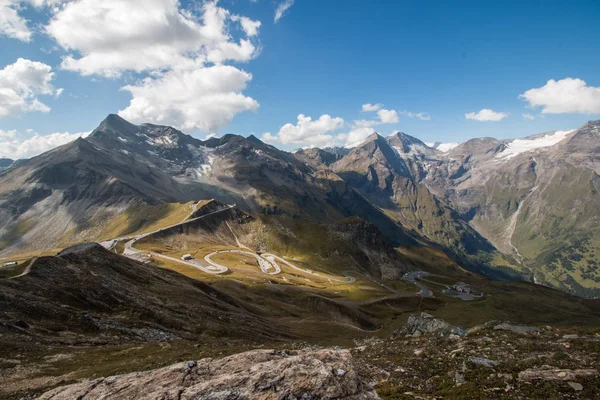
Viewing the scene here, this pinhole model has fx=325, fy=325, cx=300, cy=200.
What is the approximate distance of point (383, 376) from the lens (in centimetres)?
2350

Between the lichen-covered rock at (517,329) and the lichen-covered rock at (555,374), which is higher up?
the lichen-covered rock at (555,374)

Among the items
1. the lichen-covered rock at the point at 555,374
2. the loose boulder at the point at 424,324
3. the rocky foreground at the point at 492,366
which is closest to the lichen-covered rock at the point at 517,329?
the rocky foreground at the point at 492,366

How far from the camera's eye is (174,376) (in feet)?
53.6

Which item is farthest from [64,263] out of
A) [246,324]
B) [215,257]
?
[215,257]

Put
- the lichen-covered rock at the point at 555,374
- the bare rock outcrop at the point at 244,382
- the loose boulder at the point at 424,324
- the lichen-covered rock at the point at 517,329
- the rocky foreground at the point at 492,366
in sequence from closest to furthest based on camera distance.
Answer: the bare rock outcrop at the point at 244,382
the rocky foreground at the point at 492,366
the lichen-covered rock at the point at 555,374
the lichen-covered rock at the point at 517,329
the loose boulder at the point at 424,324

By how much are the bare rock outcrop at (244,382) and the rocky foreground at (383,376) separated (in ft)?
0.14

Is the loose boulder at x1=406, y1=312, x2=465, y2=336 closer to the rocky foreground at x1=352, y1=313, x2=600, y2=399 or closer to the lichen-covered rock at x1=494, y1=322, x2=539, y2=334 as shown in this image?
the lichen-covered rock at x1=494, y1=322, x2=539, y2=334

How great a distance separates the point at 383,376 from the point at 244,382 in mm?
12913

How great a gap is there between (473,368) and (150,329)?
45721mm

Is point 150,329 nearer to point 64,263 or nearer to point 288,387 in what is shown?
point 64,263

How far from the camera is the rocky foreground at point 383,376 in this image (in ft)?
48.0

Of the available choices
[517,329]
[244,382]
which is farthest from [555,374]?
[517,329]

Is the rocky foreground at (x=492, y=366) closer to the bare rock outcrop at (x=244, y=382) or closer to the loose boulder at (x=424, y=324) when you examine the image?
the bare rock outcrop at (x=244, y=382)

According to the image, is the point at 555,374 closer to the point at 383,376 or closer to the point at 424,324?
the point at 383,376
